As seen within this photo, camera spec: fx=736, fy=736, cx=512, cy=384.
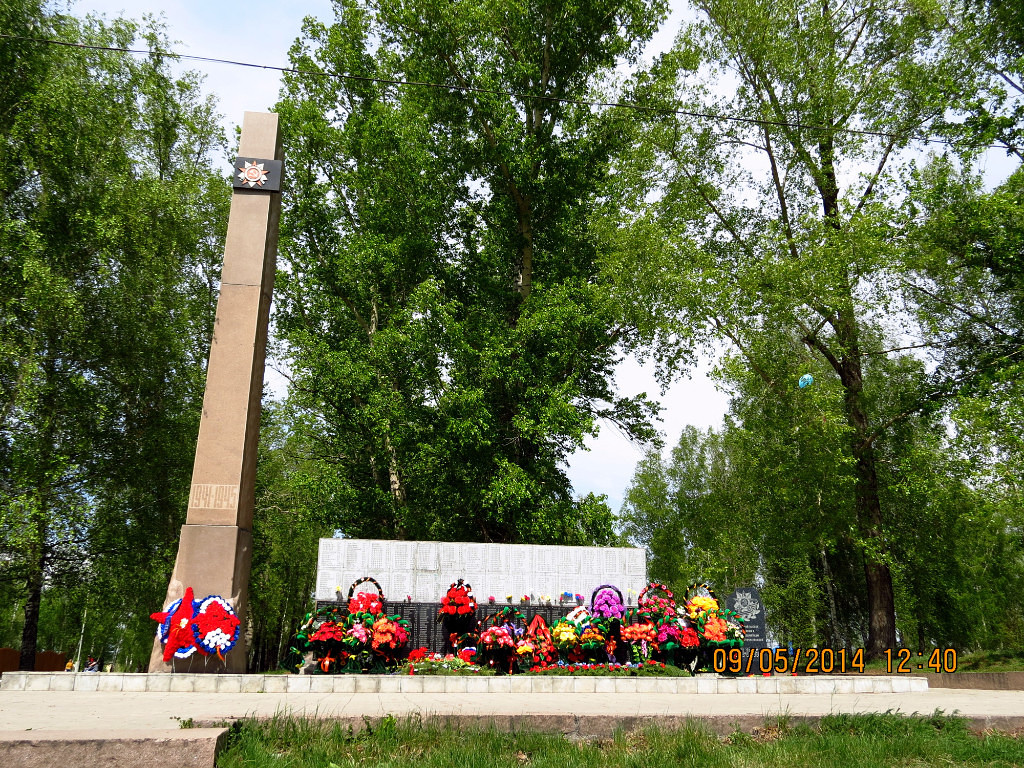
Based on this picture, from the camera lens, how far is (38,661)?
26.0 meters

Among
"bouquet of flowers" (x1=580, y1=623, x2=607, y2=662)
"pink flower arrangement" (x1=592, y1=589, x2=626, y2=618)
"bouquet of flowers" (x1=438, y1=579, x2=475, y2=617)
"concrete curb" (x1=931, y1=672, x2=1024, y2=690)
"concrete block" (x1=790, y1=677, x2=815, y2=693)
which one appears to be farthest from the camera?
"concrete curb" (x1=931, y1=672, x2=1024, y2=690)

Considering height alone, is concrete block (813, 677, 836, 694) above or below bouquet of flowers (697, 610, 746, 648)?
below

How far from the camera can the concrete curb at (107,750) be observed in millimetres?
4285

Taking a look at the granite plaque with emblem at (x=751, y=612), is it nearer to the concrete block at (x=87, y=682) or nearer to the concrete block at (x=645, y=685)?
the concrete block at (x=645, y=685)

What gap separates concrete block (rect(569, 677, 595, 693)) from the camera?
35.3ft

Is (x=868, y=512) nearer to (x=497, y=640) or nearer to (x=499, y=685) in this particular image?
(x=497, y=640)

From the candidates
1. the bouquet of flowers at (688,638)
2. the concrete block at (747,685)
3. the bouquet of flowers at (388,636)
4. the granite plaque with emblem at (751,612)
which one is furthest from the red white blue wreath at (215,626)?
the granite plaque with emblem at (751,612)

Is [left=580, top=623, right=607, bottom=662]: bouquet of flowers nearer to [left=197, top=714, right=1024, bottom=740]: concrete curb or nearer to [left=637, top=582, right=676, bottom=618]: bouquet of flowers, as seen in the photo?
[left=637, top=582, right=676, bottom=618]: bouquet of flowers

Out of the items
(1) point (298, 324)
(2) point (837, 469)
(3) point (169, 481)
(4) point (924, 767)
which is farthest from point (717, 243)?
(4) point (924, 767)

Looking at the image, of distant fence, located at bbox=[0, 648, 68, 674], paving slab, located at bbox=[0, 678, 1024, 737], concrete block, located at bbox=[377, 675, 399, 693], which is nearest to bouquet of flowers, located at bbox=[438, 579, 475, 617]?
concrete block, located at bbox=[377, 675, 399, 693]

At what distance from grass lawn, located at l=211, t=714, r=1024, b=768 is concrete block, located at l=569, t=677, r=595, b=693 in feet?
15.6

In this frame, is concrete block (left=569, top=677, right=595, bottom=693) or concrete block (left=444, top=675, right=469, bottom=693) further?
concrete block (left=569, top=677, right=595, bottom=693)
